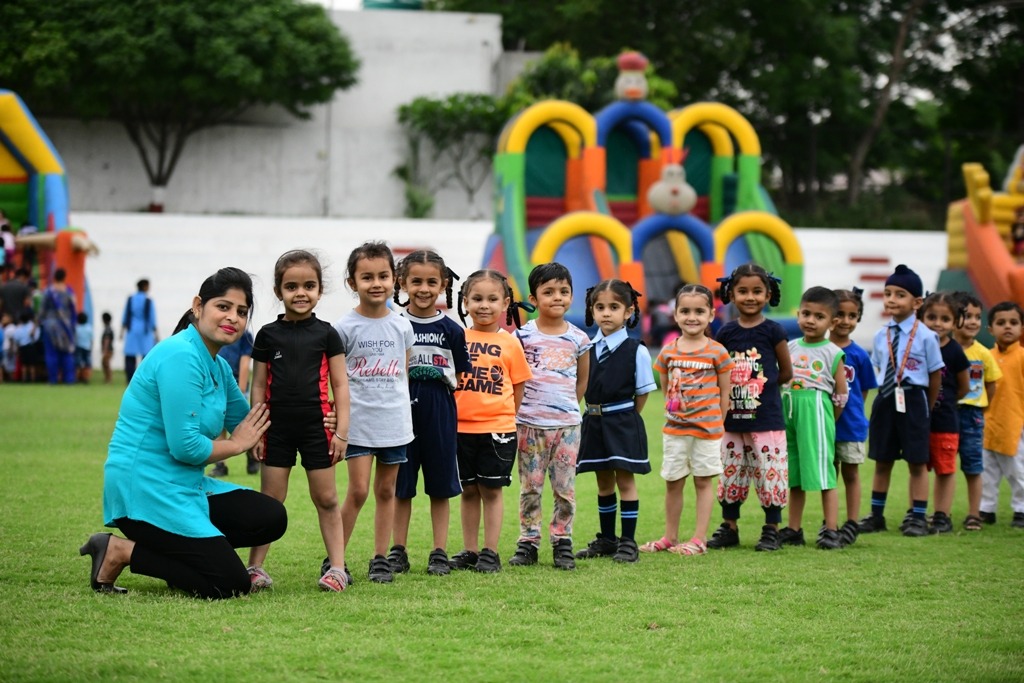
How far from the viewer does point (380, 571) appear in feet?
19.5

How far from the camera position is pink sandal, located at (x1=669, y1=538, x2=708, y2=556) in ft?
23.2

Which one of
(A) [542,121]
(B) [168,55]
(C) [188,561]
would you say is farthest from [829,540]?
(B) [168,55]

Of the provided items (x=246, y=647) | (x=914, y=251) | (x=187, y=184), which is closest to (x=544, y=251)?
(x=914, y=251)

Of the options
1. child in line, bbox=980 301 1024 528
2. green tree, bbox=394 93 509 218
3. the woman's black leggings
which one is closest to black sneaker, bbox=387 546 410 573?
the woman's black leggings

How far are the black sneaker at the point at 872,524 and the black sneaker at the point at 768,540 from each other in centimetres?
111

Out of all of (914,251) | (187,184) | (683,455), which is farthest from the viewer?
(187,184)

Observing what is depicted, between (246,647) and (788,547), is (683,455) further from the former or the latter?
(246,647)

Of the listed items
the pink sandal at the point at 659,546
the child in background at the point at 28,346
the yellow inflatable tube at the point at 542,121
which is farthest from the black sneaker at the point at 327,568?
the yellow inflatable tube at the point at 542,121

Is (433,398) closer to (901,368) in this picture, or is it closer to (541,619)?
(541,619)

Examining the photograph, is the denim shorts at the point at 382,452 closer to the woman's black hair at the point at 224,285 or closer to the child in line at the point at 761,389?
the woman's black hair at the point at 224,285

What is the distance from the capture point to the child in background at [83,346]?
735 inches

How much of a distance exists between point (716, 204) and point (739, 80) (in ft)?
39.6

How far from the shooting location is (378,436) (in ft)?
19.5

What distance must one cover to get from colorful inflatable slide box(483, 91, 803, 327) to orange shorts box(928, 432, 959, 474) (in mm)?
10797
